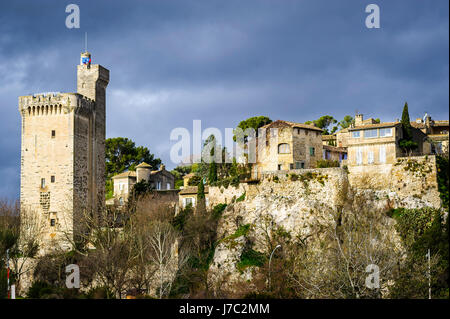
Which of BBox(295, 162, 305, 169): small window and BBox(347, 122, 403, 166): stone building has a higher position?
BBox(347, 122, 403, 166): stone building

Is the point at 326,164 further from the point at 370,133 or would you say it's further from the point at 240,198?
the point at 240,198

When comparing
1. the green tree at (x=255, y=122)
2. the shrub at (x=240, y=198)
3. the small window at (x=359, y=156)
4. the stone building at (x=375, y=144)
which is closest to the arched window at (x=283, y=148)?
the shrub at (x=240, y=198)

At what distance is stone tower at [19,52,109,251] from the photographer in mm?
55812

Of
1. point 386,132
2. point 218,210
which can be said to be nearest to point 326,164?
point 386,132

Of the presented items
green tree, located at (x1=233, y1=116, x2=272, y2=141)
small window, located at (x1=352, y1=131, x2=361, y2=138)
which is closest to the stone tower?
green tree, located at (x1=233, y1=116, x2=272, y2=141)

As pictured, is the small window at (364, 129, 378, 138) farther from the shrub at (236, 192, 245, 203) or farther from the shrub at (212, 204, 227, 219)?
the shrub at (212, 204, 227, 219)

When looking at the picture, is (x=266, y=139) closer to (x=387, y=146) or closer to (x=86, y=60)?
(x=387, y=146)

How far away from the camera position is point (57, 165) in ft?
186

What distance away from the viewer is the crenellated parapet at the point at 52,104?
57312 millimetres

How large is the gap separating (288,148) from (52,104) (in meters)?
Result: 23.5

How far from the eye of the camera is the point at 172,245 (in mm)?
50906

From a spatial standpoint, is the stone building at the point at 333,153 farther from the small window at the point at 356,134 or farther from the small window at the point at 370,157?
the small window at the point at 370,157

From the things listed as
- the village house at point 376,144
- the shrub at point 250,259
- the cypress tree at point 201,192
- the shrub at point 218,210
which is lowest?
the shrub at point 250,259
